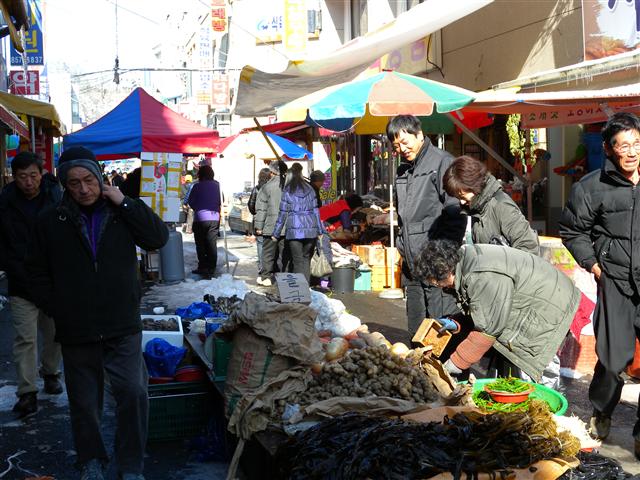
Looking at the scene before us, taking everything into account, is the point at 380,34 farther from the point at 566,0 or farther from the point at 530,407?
the point at 530,407

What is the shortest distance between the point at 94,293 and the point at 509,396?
2.35m

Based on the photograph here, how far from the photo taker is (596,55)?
1071 cm

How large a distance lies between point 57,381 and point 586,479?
Answer: 15.4 feet

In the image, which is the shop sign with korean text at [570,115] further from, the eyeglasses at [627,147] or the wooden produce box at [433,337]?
the wooden produce box at [433,337]

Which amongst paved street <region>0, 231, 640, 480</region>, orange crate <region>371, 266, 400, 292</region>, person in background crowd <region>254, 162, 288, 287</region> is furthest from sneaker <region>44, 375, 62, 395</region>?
orange crate <region>371, 266, 400, 292</region>

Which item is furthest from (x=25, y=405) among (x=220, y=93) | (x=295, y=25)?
(x=220, y=93)

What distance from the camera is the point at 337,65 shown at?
36.6ft

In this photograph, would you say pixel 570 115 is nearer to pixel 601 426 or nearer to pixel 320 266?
pixel 320 266

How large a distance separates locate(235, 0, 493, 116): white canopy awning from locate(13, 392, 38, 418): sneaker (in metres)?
5.28

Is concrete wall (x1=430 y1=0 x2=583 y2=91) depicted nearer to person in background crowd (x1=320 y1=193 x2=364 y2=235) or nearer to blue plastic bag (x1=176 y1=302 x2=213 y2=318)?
person in background crowd (x1=320 y1=193 x2=364 y2=235)

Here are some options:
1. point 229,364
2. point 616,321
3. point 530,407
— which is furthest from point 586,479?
point 229,364

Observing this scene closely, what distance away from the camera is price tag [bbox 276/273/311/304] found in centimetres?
539

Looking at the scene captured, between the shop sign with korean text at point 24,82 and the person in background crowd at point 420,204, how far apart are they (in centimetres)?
2162

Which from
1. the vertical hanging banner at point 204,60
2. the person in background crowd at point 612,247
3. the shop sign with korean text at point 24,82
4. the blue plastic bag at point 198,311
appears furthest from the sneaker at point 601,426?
the vertical hanging banner at point 204,60
